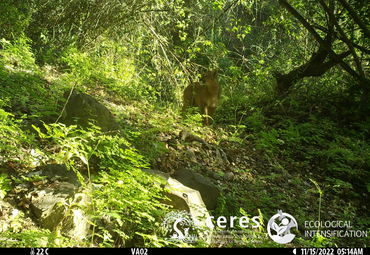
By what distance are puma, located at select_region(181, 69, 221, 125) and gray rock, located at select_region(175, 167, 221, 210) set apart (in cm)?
244

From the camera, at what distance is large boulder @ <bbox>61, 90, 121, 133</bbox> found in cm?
368

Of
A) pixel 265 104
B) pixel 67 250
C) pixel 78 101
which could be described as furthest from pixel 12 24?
pixel 265 104

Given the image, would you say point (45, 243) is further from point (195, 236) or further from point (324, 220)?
point (324, 220)

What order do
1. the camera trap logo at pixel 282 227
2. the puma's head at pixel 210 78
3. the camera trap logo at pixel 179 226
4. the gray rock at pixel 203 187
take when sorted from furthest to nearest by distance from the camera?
the puma's head at pixel 210 78
the gray rock at pixel 203 187
the camera trap logo at pixel 282 227
the camera trap logo at pixel 179 226

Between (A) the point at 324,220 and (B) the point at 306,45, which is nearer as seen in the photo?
(A) the point at 324,220

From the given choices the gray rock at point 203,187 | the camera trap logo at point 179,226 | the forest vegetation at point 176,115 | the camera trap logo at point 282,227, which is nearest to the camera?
the camera trap logo at point 179,226

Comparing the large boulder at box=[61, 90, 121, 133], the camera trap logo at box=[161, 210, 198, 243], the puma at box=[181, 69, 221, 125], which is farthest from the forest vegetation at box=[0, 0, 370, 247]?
the puma at box=[181, 69, 221, 125]

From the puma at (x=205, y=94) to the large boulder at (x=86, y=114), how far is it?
2867 millimetres

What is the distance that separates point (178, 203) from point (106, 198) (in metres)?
0.87

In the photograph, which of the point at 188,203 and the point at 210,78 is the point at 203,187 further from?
the point at 210,78

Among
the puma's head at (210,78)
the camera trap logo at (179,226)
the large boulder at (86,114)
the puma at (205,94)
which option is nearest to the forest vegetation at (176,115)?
the camera trap logo at (179,226)

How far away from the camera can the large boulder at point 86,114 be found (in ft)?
12.1

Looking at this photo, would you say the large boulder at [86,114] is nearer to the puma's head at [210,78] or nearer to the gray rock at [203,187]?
the gray rock at [203,187]

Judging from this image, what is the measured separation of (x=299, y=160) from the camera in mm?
5984
